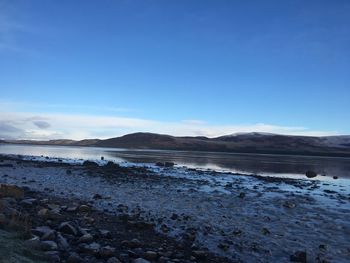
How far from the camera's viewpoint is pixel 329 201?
94.5ft

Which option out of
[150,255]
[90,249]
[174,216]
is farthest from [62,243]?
[174,216]

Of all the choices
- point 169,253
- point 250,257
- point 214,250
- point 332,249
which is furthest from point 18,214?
point 332,249

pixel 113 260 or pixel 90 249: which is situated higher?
pixel 90 249

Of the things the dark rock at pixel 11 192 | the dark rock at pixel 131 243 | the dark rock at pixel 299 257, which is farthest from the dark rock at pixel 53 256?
the dark rock at pixel 11 192

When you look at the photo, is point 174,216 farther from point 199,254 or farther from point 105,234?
point 199,254

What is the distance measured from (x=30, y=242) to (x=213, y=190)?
22661 mm

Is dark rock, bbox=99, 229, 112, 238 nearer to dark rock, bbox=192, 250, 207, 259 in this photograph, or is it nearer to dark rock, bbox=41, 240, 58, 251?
dark rock, bbox=41, 240, 58, 251

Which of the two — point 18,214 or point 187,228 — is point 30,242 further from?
Answer: point 187,228

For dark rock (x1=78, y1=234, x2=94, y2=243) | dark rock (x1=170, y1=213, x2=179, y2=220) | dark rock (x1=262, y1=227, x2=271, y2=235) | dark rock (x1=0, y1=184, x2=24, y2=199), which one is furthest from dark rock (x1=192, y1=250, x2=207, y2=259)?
dark rock (x1=0, y1=184, x2=24, y2=199)

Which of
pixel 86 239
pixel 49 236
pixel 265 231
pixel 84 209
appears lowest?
pixel 265 231

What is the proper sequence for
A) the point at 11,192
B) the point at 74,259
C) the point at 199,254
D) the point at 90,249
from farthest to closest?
the point at 11,192
the point at 199,254
the point at 90,249
the point at 74,259

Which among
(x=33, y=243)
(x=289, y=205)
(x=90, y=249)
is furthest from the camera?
(x=289, y=205)

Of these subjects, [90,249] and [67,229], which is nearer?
[90,249]

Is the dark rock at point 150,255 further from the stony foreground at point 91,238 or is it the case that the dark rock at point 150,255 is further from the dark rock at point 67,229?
the dark rock at point 67,229
